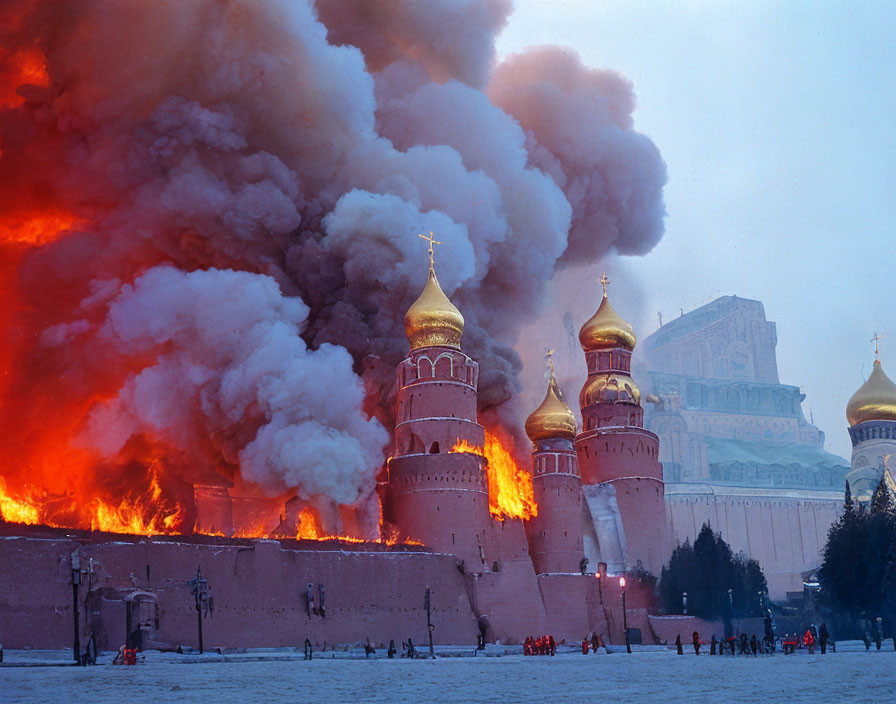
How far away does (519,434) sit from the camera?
2208 inches

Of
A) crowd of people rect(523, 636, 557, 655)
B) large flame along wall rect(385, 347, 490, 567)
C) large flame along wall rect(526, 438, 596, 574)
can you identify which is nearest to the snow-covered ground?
crowd of people rect(523, 636, 557, 655)

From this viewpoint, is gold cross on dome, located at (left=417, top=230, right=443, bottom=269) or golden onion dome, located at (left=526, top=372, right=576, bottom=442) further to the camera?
golden onion dome, located at (left=526, top=372, right=576, bottom=442)

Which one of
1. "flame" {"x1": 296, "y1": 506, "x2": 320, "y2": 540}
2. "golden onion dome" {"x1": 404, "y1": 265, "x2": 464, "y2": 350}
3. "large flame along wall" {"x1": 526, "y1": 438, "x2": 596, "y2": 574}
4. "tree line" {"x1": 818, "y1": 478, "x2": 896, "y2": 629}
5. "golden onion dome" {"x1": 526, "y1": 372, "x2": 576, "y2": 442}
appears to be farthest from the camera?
"golden onion dome" {"x1": 526, "y1": 372, "x2": 576, "y2": 442}

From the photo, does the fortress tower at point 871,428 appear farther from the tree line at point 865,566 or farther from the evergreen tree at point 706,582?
the tree line at point 865,566

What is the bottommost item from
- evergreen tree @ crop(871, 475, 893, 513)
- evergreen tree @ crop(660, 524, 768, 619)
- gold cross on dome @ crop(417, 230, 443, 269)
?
evergreen tree @ crop(660, 524, 768, 619)

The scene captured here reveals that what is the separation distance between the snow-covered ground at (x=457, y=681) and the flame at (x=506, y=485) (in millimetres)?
17221

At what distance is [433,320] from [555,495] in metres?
8.97

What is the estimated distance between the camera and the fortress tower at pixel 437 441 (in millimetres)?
45875

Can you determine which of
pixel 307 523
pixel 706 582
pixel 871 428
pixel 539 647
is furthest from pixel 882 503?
pixel 871 428

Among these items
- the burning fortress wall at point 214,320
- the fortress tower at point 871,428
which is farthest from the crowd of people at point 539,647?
the fortress tower at point 871,428

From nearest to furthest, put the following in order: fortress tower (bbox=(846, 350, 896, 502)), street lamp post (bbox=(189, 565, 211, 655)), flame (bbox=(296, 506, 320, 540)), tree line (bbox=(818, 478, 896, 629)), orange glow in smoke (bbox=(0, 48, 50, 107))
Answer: street lamp post (bbox=(189, 565, 211, 655))
flame (bbox=(296, 506, 320, 540))
tree line (bbox=(818, 478, 896, 629))
orange glow in smoke (bbox=(0, 48, 50, 107))
fortress tower (bbox=(846, 350, 896, 502))

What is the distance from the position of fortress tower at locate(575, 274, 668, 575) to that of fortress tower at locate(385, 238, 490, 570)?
1142 cm

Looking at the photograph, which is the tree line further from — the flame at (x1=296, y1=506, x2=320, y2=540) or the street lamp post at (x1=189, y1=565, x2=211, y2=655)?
the street lamp post at (x1=189, y1=565, x2=211, y2=655)

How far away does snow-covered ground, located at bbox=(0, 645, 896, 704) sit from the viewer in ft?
70.4
